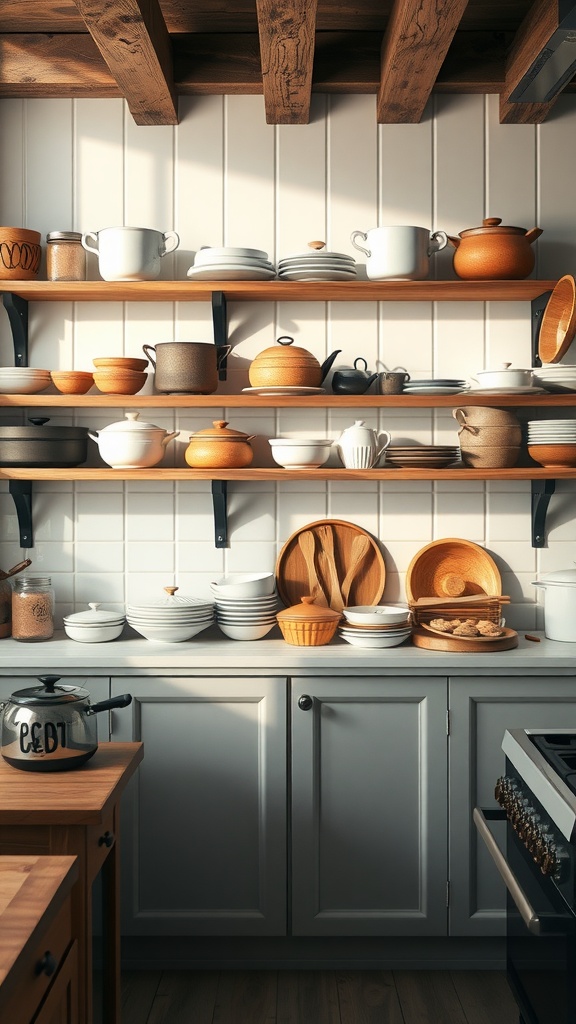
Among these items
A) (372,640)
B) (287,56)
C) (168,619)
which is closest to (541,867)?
(372,640)

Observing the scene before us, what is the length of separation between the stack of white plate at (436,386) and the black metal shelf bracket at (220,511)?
0.68 metres

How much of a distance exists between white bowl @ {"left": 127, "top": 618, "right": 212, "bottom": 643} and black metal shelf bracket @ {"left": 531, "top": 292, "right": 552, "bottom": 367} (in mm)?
1401

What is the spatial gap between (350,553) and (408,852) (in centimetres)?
95

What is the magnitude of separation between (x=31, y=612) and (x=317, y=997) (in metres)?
1.39

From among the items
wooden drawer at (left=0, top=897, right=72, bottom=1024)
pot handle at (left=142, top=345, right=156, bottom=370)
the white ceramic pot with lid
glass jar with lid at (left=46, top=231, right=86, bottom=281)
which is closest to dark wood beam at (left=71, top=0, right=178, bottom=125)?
glass jar with lid at (left=46, top=231, right=86, bottom=281)

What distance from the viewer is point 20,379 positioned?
9.91 ft

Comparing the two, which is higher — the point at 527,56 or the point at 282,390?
the point at 527,56

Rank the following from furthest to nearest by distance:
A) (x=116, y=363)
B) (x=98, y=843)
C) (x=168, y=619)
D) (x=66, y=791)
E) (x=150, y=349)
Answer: (x=150, y=349)
(x=116, y=363)
(x=168, y=619)
(x=98, y=843)
(x=66, y=791)

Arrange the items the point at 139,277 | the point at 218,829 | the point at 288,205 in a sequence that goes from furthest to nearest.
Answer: the point at 288,205
the point at 139,277
the point at 218,829

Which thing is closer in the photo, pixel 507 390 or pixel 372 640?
pixel 372 640

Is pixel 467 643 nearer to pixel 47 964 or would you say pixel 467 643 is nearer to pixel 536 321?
pixel 536 321

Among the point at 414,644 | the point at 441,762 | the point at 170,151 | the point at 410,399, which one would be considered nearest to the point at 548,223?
the point at 410,399

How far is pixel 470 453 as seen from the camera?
3.00 m

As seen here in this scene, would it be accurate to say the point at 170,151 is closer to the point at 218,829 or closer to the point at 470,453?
the point at 470,453
